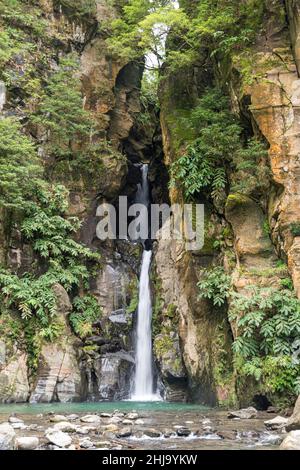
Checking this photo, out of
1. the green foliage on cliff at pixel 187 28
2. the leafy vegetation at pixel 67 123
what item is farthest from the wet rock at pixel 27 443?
the leafy vegetation at pixel 67 123

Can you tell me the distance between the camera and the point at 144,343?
18.3 m

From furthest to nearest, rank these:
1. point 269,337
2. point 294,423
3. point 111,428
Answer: point 269,337, point 111,428, point 294,423

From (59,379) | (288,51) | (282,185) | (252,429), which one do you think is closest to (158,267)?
(59,379)

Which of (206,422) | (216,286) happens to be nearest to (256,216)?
(216,286)

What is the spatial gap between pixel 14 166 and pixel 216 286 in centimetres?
826

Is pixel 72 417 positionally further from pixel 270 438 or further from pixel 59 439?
pixel 270 438

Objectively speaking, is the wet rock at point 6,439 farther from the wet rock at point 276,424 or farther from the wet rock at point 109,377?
the wet rock at point 109,377

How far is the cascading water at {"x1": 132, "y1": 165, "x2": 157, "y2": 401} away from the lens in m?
17.0

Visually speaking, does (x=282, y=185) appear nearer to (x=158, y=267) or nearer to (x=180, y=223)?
(x=180, y=223)

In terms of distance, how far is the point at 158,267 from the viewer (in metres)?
19.1

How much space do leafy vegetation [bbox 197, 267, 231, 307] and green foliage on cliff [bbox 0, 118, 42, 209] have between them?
7.11 m

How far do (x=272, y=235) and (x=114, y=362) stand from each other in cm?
770

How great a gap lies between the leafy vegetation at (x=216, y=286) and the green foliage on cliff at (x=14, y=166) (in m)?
7.11

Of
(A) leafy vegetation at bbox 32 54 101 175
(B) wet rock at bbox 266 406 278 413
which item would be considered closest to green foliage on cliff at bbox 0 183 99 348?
(A) leafy vegetation at bbox 32 54 101 175
